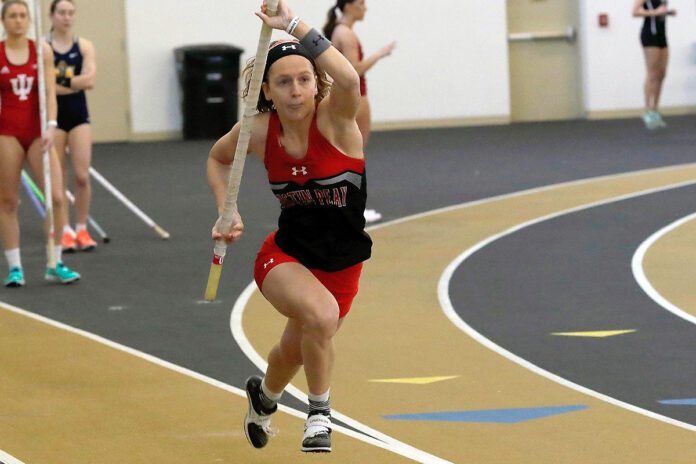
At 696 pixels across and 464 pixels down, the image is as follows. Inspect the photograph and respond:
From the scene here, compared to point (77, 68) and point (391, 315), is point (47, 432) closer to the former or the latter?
point (391, 315)

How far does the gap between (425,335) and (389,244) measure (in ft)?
12.7

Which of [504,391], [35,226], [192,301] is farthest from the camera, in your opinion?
[35,226]

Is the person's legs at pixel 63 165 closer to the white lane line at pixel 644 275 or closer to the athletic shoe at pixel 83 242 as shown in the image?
the athletic shoe at pixel 83 242

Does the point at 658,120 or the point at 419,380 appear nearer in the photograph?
the point at 419,380

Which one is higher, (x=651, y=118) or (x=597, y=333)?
(x=651, y=118)

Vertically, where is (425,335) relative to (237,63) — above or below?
below

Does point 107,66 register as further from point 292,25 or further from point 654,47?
Answer: point 292,25

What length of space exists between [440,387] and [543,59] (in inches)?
789

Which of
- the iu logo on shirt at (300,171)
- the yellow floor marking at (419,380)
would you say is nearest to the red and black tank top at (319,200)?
the iu logo on shirt at (300,171)

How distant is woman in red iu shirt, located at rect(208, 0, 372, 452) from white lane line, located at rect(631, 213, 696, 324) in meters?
3.62

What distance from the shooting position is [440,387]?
694 cm

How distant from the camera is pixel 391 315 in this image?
9.02 m

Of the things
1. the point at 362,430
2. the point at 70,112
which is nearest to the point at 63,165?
the point at 70,112

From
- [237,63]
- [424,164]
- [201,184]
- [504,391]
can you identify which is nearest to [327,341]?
[504,391]
